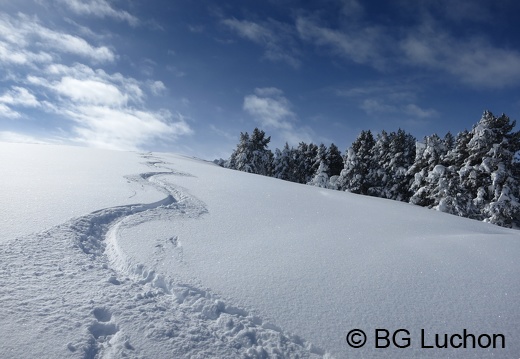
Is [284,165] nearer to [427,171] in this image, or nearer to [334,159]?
[334,159]

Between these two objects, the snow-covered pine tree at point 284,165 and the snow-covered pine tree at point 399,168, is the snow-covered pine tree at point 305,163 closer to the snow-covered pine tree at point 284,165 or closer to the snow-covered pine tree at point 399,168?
the snow-covered pine tree at point 284,165

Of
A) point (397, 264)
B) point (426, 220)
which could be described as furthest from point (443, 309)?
point (426, 220)

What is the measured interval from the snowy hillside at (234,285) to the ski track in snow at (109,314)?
14 mm

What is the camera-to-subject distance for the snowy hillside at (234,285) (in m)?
2.85

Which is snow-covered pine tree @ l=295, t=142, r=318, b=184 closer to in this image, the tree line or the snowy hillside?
the tree line

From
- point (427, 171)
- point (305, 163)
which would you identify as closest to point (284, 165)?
point (305, 163)

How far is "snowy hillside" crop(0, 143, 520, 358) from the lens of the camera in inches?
112

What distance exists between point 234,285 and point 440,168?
23.9 m

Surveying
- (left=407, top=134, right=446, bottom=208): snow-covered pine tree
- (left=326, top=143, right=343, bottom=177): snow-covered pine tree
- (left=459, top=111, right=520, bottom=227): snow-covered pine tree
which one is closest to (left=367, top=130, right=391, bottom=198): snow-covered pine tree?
(left=407, top=134, right=446, bottom=208): snow-covered pine tree

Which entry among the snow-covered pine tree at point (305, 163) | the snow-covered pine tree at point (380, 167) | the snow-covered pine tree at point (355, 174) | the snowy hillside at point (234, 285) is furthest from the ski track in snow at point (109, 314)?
the snow-covered pine tree at point (305, 163)

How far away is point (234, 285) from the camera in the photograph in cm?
373

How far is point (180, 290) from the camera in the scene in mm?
3607

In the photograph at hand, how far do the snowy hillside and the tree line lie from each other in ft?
55.8

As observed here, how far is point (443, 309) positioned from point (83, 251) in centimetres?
513
